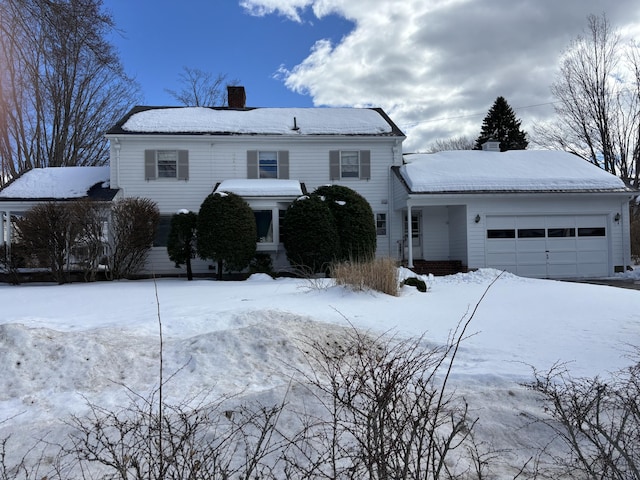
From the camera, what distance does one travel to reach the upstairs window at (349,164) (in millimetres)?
16109

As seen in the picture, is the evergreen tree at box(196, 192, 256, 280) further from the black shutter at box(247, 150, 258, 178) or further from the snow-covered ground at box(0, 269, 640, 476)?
the snow-covered ground at box(0, 269, 640, 476)

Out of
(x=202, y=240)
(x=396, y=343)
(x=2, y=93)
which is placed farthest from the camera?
(x=202, y=240)

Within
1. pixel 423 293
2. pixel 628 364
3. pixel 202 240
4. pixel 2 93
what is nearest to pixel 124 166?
pixel 202 240

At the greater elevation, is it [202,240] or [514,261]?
[202,240]

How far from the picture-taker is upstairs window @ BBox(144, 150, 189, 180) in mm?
15219

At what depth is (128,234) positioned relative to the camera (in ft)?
41.0

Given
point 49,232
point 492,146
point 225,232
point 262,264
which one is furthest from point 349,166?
point 49,232

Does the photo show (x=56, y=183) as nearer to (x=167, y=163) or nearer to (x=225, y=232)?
(x=167, y=163)

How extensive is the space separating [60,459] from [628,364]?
5066mm

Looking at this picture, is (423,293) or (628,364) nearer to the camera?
(628,364)

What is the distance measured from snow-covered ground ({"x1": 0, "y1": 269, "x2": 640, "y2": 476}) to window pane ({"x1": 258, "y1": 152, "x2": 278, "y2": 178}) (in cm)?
843

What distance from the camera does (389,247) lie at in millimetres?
16188

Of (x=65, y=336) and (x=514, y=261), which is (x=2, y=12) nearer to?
(x=65, y=336)

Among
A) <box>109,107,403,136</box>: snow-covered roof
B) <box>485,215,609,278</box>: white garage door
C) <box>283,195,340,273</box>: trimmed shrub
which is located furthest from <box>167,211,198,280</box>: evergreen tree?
<box>485,215,609,278</box>: white garage door
